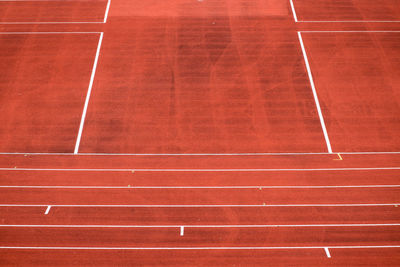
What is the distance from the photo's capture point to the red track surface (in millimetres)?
7488

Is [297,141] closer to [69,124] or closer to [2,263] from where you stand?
[69,124]

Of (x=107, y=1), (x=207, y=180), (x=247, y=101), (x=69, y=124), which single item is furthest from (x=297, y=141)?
(x=107, y=1)

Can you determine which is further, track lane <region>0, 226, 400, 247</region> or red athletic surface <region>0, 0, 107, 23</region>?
red athletic surface <region>0, 0, 107, 23</region>

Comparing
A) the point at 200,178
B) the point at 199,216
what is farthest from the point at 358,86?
the point at 199,216

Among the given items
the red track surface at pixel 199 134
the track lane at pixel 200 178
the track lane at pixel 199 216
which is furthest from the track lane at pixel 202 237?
the track lane at pixel 200 178

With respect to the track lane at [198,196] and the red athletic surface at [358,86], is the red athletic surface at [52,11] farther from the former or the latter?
the red athletic surface at [358,86]

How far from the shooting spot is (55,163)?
884cm

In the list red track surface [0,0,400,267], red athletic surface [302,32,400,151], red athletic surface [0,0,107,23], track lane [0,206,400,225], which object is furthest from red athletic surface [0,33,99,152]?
red athletic surface [302,32,400,151]

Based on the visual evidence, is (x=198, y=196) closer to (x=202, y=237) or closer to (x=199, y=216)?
(x=199, y=216)

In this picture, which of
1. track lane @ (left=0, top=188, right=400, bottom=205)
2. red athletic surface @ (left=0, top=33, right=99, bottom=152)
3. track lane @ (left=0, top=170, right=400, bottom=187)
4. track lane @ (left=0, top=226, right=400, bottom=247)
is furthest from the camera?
red athletic surface @ (left=0, top=33, right=99, bottom=152)

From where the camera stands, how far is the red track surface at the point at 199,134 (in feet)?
24.6

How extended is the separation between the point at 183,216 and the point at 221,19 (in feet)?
24.7

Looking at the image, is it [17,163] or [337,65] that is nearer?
[17,163]

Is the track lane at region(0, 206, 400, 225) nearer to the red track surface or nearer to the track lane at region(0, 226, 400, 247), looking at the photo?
the red track surface
